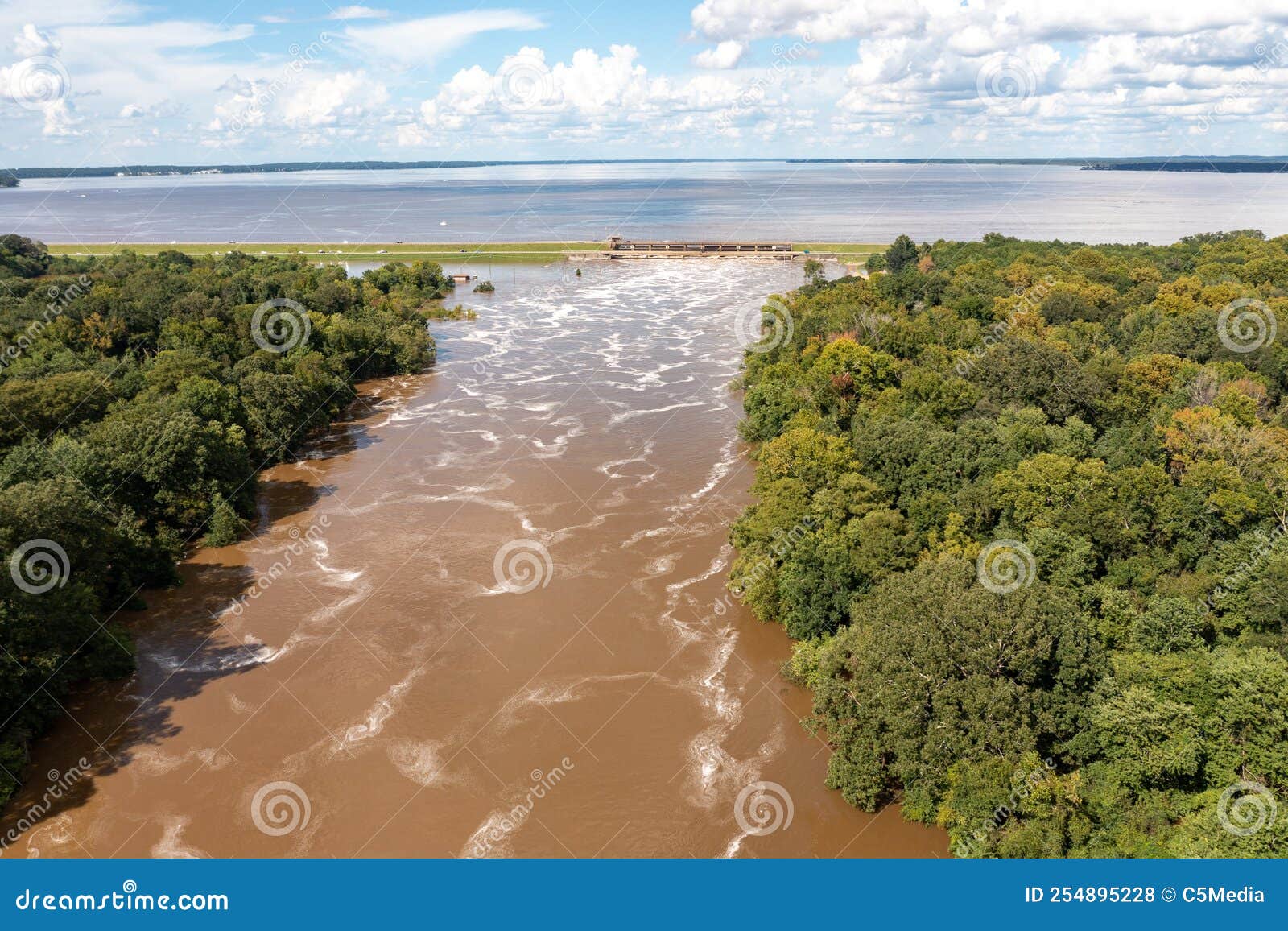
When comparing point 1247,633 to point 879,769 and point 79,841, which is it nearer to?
point 879,769
